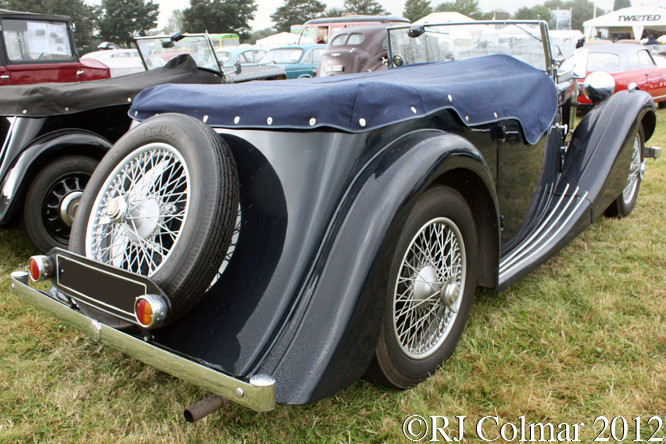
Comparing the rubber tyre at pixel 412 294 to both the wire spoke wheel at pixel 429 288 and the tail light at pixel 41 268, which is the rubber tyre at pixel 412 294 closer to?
the wire spoke wheel at pixel 429 288

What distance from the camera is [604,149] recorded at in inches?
131

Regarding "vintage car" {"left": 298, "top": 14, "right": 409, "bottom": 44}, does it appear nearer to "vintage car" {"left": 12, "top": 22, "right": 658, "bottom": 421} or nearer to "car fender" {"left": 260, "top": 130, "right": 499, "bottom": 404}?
"vintage car" {"left": 12, "top": 22, "right": 658, "bottom": 421}

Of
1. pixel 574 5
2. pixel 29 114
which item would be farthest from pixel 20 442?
pixel 574 5

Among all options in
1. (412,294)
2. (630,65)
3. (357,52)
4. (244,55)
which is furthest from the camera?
(244,55)

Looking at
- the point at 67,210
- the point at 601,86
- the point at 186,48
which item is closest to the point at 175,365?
the point at 67,210

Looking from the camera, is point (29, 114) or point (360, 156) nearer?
point (360, 156)

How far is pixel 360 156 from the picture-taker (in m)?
1.85

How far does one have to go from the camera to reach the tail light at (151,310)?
1.58 m

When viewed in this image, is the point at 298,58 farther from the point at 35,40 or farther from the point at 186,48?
the point at 186,48

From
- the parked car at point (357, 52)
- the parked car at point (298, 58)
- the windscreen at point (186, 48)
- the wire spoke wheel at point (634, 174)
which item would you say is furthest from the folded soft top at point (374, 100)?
the parked car at point (298, 58)

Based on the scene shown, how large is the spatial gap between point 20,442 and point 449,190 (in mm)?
1840

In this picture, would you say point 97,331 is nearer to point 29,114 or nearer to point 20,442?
point 20,442

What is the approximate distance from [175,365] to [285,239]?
530 mm

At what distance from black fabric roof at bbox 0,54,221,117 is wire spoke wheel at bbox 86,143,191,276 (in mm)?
1836
